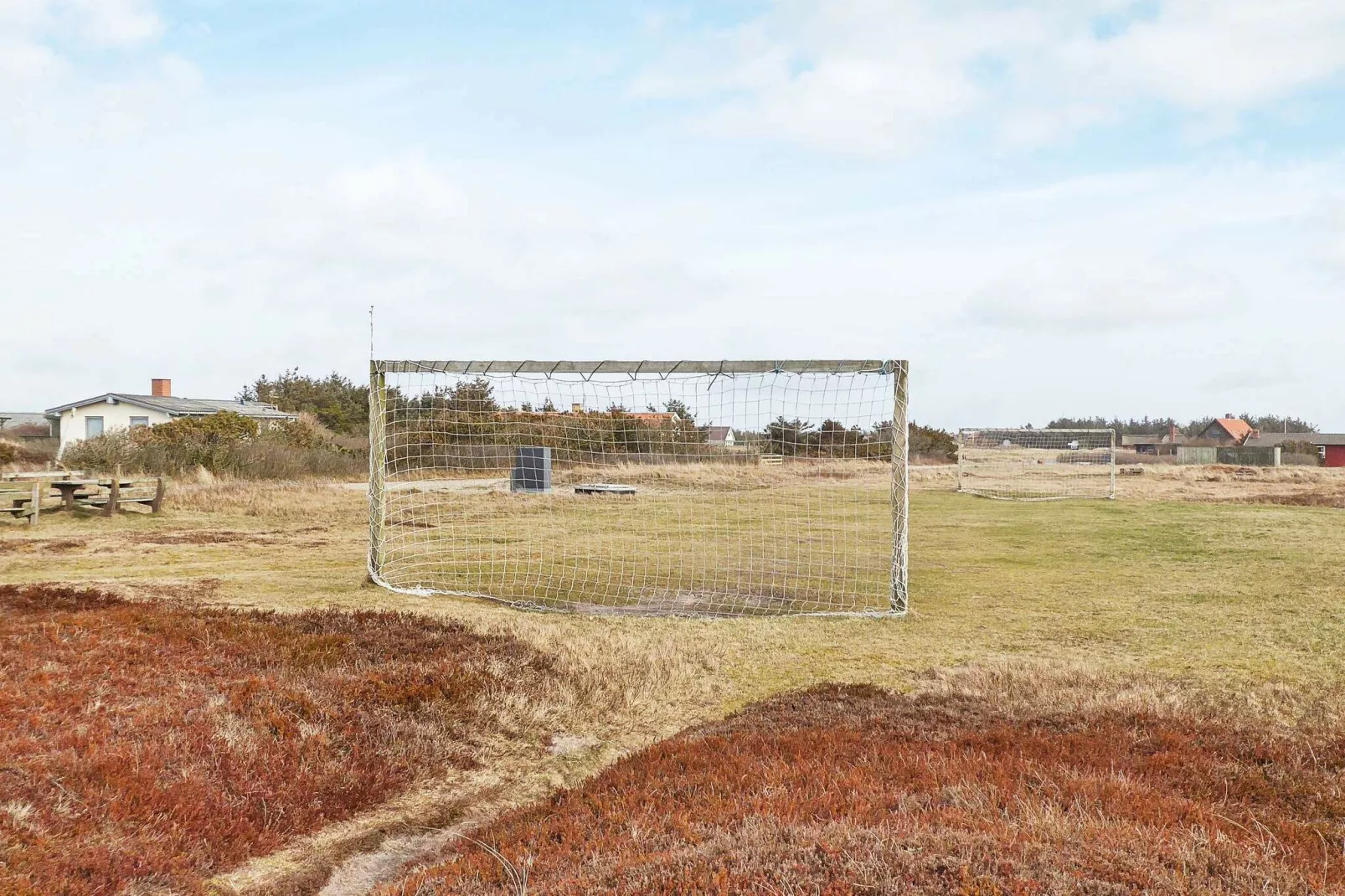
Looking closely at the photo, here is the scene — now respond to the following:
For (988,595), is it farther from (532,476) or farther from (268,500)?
(268,500)

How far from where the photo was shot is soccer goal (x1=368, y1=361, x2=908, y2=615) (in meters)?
9.15

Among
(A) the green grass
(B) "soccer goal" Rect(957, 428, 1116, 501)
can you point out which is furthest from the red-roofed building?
(A) the green grass

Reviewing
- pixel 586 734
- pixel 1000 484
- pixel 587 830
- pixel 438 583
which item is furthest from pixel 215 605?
pixel 1000 484

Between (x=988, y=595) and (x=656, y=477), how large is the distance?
20.6 feet

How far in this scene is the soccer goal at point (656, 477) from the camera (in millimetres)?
9148

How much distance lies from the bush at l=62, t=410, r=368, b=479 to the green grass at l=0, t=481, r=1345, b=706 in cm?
818

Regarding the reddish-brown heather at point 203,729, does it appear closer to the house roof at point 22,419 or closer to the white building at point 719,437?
the white building at point 719,437

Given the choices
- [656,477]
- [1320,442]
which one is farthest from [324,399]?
[1320,442]

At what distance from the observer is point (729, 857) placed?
2.83m

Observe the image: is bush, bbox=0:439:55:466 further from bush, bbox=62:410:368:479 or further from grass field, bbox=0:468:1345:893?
grass field, bbox=0:468:1345:893

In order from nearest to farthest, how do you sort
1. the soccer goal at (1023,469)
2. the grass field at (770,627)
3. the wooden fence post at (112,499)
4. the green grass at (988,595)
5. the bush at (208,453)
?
the grass field at (770,627), the green grass at (988,595), the wooden fence post at (112,499), the bush at (208,453), the soccer goal at (1023,469)

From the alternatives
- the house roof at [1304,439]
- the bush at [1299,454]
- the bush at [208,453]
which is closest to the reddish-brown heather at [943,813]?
the bush at [208,453]

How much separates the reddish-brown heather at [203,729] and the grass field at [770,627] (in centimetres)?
25

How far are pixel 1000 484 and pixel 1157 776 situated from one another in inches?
1096
